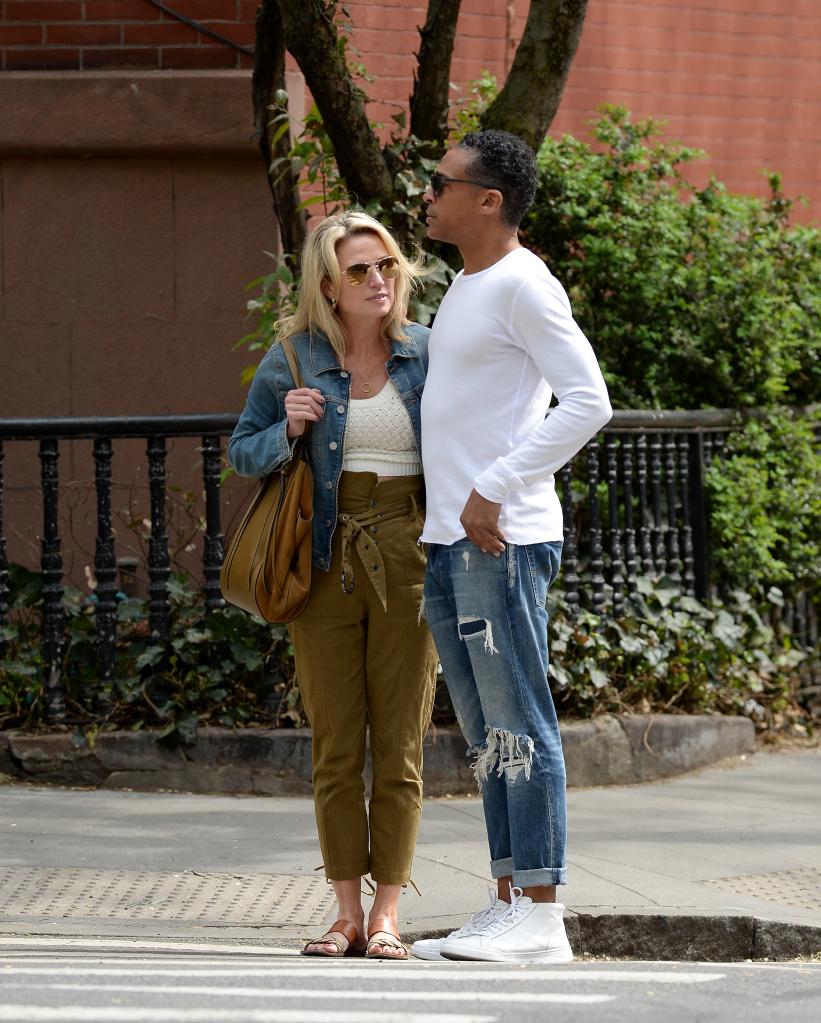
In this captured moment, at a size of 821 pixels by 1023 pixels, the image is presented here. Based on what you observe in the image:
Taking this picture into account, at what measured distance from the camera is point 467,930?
3.93m

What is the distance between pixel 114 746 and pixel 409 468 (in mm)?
2514

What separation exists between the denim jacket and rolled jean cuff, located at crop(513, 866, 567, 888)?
35.9 inches

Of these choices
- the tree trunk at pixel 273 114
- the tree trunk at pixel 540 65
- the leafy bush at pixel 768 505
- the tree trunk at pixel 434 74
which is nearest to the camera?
the tree trunk at pixel 540 65

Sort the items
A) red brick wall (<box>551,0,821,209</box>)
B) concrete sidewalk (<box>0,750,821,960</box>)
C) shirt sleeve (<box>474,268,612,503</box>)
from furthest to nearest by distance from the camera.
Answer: red brick wall (<box>551,0,821,209</box>) < concrete sidewalk (<box>0,750,821,960</box>) < shirt sleeve (<box>474,268,612,503</box>)

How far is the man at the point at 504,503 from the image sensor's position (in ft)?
12.3

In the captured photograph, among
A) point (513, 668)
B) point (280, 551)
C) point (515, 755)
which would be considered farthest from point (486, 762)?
point (280, 551)

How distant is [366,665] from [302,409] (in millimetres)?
692

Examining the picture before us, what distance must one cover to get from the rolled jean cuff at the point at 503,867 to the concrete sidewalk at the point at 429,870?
457mm

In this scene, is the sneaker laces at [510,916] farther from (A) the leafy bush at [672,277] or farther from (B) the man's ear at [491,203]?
(A) the leafy bush at [672,277]

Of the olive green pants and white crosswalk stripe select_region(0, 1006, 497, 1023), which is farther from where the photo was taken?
the olive green pants

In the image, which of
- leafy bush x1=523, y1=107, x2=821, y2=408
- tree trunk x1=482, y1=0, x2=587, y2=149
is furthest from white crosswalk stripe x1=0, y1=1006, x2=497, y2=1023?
leafy bush x1=523, y1=107, x2=821, y2=408

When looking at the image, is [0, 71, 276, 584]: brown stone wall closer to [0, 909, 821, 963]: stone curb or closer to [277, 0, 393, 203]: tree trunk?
[277, 0, 393, 203]: tree trunk

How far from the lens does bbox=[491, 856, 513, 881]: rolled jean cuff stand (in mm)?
3945

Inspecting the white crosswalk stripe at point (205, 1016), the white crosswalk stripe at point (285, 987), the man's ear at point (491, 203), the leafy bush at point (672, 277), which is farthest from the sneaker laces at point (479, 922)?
the leafy bush at point (672, 277)
